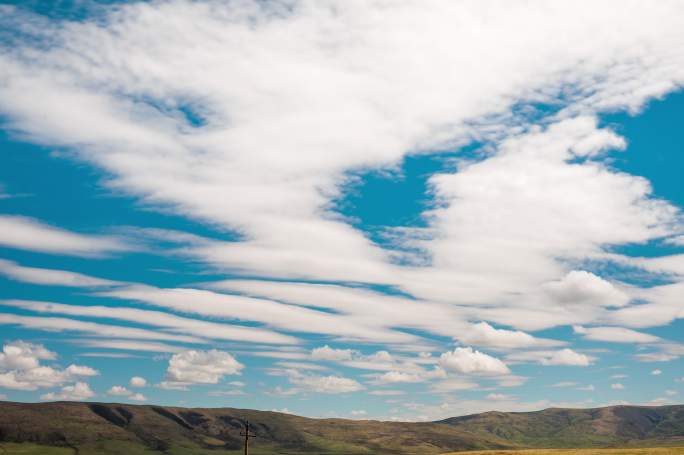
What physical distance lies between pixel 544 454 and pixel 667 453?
27006 mm

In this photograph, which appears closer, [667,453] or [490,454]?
[667,453]

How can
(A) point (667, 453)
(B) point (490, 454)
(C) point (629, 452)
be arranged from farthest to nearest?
1. (B) point (490, 454)
2. (C) point (629, 452)
3. (A) point (667, 453)

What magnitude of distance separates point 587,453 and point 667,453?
21.1 metres

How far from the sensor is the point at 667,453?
12794cm

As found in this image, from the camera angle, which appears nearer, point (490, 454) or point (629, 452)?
point (629, 452)

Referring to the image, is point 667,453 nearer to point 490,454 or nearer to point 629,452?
point 629,452

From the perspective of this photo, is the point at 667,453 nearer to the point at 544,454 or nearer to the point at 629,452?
the point at 629,452

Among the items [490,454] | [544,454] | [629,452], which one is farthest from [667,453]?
[490,454]

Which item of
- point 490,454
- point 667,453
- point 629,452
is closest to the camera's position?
point 667,453

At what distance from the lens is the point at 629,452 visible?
458 ft

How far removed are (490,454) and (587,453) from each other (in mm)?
27210

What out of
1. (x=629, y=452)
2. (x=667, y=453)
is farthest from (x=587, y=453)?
(x=667, y=453)

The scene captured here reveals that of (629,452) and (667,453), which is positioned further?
(629,452)

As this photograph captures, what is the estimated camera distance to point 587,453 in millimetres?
145250
